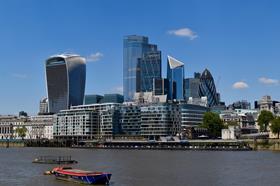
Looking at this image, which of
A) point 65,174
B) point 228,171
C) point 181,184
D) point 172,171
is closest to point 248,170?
point 228,171

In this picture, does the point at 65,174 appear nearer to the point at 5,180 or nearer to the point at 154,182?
the point at 5,180

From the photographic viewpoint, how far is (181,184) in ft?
231

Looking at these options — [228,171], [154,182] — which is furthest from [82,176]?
[228,171]

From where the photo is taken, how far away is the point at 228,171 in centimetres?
9181

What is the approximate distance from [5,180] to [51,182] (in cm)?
801

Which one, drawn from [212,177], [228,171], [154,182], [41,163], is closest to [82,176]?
[154,182]

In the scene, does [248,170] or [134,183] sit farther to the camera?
[248,170]

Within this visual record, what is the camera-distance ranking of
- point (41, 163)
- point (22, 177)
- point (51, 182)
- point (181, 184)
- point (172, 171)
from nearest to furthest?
1. point (181, 184)
2. point (51, 182)
3. point (22, 177)
4. point (172, 171)
5. point (41, 163)

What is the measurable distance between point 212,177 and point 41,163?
174ft

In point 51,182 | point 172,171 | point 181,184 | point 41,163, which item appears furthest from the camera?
point 41,163

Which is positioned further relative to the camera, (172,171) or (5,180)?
(172,171)

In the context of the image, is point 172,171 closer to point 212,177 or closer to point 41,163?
point 212,177

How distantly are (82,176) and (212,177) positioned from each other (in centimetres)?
2146

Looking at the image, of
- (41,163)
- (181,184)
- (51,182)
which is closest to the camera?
(181,184)
